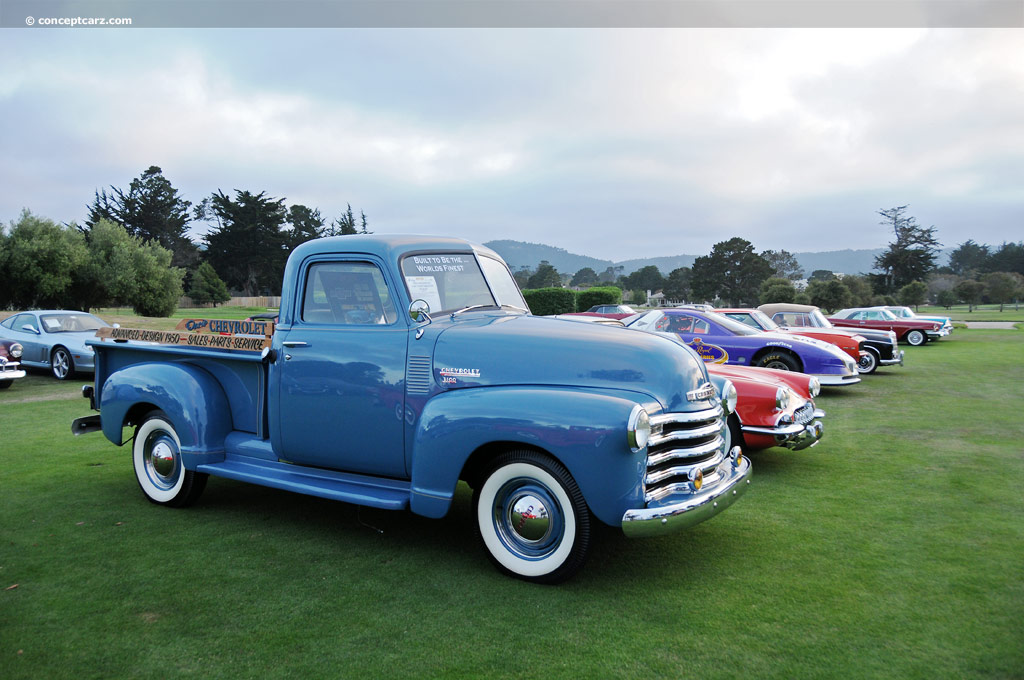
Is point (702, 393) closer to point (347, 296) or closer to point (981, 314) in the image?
point (347, 296)

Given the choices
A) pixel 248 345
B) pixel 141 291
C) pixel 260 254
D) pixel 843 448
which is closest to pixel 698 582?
pixel 248 345

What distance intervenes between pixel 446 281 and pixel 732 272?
3313 inches

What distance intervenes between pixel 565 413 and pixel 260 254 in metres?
71.3

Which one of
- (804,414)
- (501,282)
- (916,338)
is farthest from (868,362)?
(501,282)

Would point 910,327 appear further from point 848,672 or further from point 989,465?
point 848,672

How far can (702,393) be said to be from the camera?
4.25 m

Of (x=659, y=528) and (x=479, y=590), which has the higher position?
(x=659, y=528)

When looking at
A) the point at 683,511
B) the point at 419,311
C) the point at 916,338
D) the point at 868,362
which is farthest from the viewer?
the point at 916,338

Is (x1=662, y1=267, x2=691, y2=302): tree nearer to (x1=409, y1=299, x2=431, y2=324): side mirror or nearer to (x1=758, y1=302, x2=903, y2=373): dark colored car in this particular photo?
(x1=758, y1=302, x2=903, y2=373): dark colored car

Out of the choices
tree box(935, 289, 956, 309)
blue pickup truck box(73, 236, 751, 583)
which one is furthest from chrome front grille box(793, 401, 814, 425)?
tree box(935, 289, 956, 309)

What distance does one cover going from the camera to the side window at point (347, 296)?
15.3ft

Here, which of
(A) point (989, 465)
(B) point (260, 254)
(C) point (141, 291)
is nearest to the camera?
(A) point (989, 465)

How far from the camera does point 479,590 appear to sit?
3920 mm

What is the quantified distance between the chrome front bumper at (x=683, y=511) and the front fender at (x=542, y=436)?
0.09m
